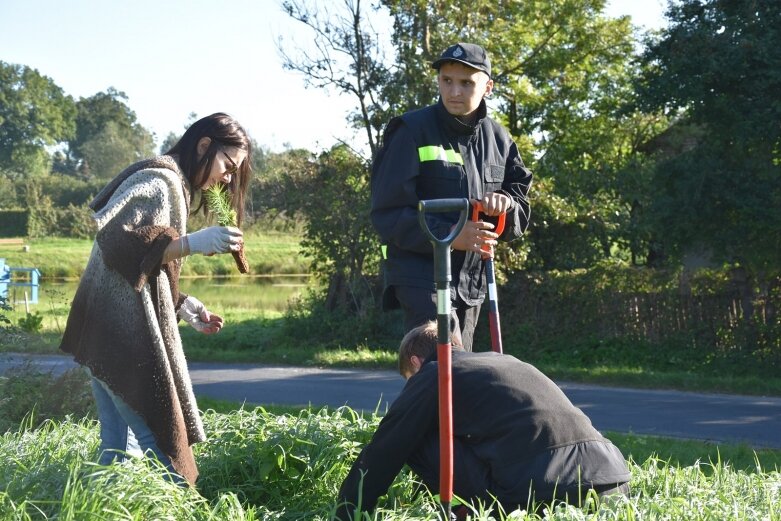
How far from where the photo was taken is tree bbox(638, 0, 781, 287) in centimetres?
1261

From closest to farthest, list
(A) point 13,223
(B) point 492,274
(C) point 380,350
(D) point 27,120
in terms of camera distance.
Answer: (B) point 492,274, (C) point 380,350, (A) point 13,223, (D) point 27,120

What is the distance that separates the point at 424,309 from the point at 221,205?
102 cm

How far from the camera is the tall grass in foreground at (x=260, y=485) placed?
3.59 metres

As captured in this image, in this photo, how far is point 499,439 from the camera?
12.6 ft

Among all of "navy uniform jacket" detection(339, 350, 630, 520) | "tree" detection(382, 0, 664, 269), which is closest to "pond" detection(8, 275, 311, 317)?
"tree" detection(382, 0, 664, 269)

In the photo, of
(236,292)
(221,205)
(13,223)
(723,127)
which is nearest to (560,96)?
(723,127)

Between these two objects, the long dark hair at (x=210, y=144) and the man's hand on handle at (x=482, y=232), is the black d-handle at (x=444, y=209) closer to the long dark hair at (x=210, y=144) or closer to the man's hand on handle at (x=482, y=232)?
the man's hand on handle at (x=482, y=232)

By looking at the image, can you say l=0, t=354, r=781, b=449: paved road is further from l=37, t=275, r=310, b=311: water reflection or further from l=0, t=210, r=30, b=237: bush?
l=0, t=210, r=30, b=237: bush

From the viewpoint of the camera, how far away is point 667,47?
1341 centimetres

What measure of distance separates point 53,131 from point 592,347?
7779cm

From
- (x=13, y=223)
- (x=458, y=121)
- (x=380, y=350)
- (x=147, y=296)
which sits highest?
(x=13, y=223)

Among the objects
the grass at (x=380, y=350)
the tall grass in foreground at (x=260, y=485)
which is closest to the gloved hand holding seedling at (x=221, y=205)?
the tall grass in foreground at (x=260, y=485)

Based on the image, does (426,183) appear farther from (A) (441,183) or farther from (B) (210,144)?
(B) (210,144)

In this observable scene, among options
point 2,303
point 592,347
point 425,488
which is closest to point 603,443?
point 425,488
